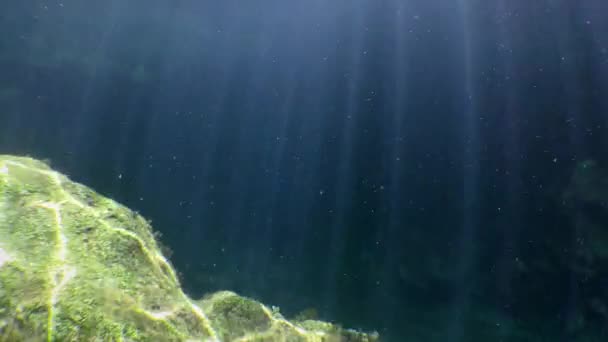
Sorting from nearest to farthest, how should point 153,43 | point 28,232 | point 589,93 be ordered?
1. point 28,232
2. point 589,93
3. point 153,43

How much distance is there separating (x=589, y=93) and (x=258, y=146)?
967 centimetres

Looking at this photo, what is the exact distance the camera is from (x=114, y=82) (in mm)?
12562

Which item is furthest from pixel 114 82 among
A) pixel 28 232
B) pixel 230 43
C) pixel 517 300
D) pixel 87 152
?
pixel 517 300

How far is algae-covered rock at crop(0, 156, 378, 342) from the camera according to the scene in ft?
6.17

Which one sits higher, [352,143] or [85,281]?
[352,143]

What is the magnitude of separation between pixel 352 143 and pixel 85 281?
34.8ft

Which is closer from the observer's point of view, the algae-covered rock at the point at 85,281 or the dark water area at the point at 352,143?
the algae-covered rock at the point at 85,281

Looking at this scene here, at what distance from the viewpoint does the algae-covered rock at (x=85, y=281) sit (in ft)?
6.17

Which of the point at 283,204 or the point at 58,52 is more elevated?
the point at 58,52

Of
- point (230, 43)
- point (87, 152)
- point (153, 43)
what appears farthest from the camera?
point (230, 43)

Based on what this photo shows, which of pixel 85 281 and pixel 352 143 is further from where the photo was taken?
pixel 352 143

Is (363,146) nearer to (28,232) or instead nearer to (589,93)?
(589,93)

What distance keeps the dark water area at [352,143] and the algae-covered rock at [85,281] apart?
623 cm

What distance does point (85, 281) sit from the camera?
2.09m
